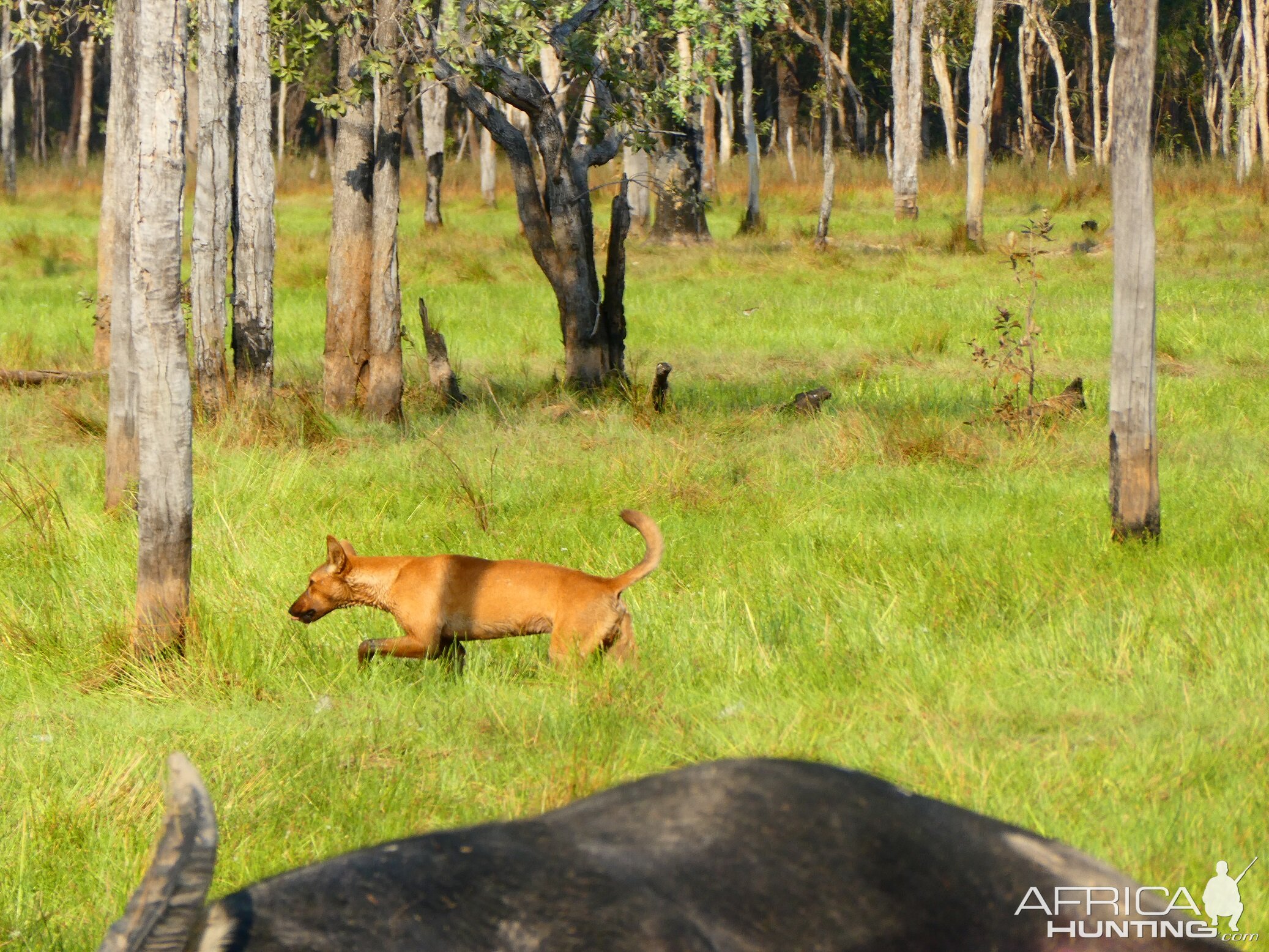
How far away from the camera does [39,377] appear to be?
1123 cm

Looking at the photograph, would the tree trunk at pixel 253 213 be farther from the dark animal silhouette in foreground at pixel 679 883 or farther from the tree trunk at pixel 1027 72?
the tree trunk at pixel 1027 72

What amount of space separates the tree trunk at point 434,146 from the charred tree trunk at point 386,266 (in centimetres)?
1258

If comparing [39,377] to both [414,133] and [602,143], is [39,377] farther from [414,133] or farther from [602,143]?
[414,133]

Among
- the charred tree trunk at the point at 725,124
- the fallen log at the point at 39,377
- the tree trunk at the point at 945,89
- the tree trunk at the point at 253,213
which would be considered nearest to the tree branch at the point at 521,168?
the tree trunk at the point at 253,213

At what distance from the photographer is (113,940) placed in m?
1.17

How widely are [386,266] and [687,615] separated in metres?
5.00

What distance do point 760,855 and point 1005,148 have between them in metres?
50.1

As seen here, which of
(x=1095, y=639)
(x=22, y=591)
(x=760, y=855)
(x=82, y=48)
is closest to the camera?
(x=760, y=855)

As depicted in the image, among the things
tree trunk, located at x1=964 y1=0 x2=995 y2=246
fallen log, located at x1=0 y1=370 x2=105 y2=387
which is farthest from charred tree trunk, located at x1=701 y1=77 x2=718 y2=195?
fallen log, located at x1=0 y1=370 x2=105 y2=387

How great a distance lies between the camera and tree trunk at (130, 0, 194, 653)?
513 centimetres

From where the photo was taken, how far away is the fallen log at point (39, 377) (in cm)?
1112

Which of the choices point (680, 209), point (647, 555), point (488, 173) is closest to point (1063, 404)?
point (647, 555)

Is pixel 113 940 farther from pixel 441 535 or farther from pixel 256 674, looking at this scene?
pixel 441 535

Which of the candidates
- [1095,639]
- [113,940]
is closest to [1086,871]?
[113,940]
